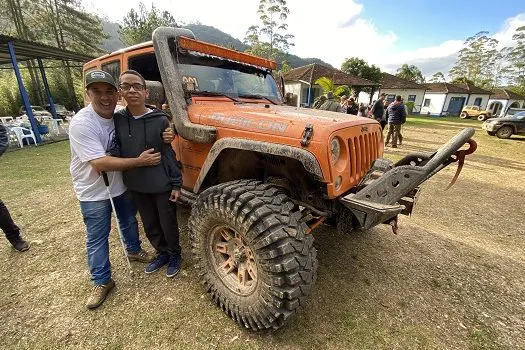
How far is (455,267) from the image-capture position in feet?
9.87

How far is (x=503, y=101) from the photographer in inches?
1658

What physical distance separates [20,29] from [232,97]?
28044 millimetres

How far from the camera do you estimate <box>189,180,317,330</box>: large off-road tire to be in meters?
1.88

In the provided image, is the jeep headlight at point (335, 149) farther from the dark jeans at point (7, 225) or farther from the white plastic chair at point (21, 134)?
the white plastic chair at point (21, 134)

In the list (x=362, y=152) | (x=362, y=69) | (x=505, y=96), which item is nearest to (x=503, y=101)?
(x=505, y=96)

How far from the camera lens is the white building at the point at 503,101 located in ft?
131

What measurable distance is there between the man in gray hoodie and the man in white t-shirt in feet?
0.31

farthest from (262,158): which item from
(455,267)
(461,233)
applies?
(461,233)

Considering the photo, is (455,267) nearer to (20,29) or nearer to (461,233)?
(461,233)

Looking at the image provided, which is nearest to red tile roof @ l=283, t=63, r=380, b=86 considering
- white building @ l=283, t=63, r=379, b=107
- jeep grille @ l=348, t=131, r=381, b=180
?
white building @ l=283, t=63, r=379, b=107

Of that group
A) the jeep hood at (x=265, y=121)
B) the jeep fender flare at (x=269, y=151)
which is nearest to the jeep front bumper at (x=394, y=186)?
the jeep fender flare at (x=269, y=151)

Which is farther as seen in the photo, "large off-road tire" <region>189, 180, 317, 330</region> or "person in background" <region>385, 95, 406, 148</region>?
"person in background" <region>385, 95, 406, 148</region>

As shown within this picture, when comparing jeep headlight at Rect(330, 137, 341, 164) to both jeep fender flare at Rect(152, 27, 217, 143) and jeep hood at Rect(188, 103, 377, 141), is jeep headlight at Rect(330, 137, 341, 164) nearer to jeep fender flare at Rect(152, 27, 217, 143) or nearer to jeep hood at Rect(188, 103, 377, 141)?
jeep hood at Rect(188, 103, 377, 141)

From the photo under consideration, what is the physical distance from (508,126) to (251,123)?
17.9 m
